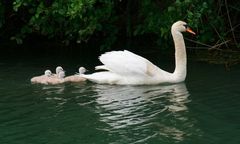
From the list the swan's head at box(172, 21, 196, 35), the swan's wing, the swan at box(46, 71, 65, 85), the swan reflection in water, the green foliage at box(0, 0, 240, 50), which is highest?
the green foliage at box(0, 0, 240, 50)

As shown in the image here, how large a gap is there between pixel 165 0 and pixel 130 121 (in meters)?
6.75

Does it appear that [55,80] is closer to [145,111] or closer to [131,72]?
[131,72]

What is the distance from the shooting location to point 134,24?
1703 centimetres

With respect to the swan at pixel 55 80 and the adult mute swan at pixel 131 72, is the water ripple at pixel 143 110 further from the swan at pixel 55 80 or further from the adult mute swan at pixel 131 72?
the swan at pixel 55 80

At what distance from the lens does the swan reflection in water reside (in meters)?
8.24

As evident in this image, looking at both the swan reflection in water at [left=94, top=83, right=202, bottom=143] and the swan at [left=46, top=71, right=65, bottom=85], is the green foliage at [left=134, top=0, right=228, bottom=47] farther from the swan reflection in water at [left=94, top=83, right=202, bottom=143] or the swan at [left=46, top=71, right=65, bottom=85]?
the swan at [left=46, top=71, right=65, bottom=85]

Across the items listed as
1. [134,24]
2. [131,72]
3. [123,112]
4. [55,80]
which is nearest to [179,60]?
[131,72]

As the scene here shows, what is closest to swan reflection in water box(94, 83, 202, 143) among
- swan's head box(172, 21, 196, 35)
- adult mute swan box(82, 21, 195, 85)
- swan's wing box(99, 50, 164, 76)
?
adult mute swan box(82, 21, 195, 85)

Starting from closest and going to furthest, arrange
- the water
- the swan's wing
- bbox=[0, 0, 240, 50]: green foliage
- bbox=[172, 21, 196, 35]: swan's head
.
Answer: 1. the water
2. the swan's wing
3. bbox=[172, 21, 196, 35]: swan's head
4. bbox=[0, 0, 240, 50]: green foliage

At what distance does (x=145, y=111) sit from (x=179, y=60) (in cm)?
288

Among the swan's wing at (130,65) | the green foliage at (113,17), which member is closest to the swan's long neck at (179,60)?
the swan's wing at (130,65)

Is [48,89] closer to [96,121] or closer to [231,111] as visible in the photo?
[96,121]

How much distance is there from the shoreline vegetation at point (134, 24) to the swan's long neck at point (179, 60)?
2.24ft

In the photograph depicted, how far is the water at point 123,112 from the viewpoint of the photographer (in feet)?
26.6
